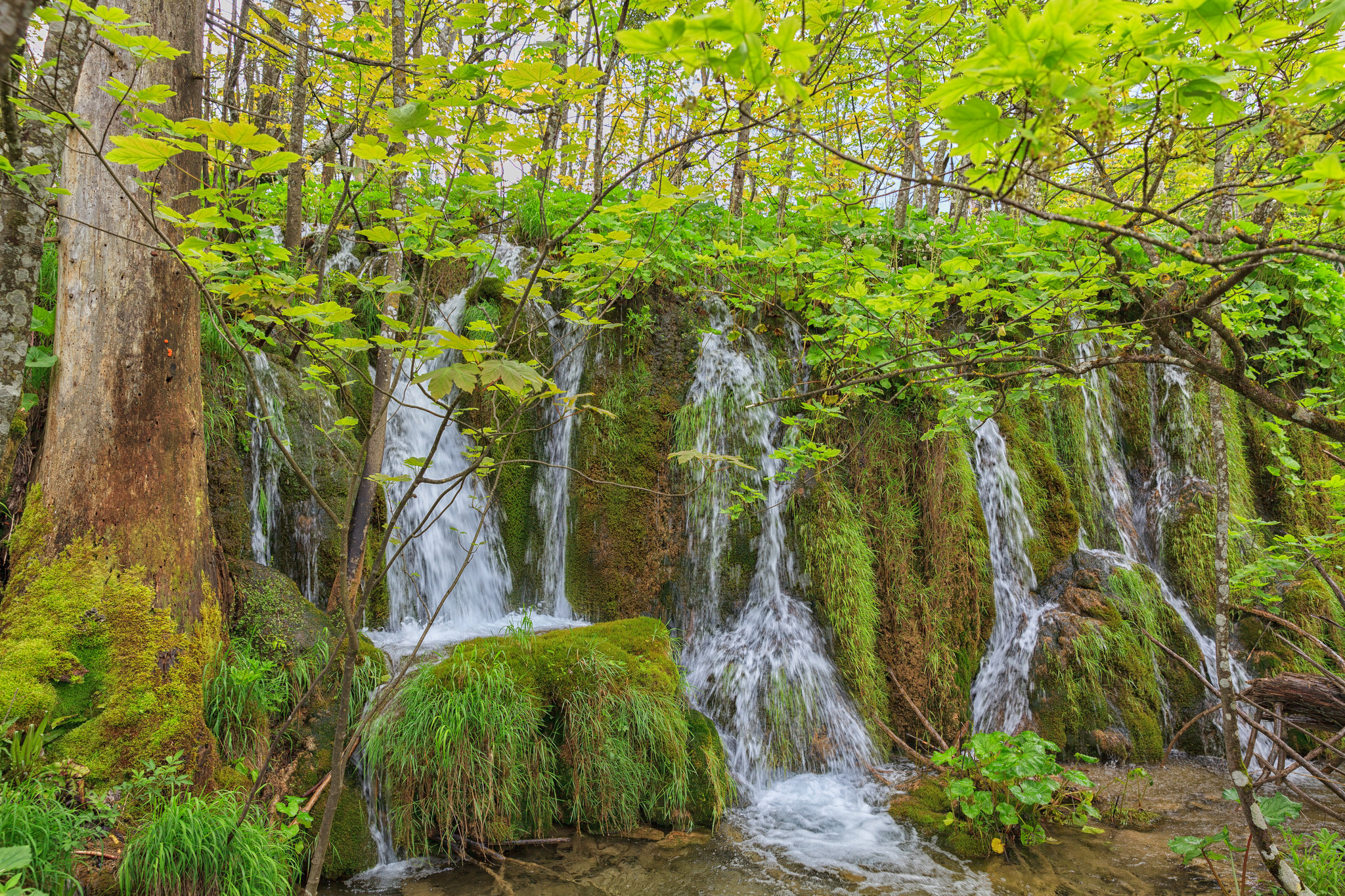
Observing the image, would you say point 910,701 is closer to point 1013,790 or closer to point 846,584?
point 846,584

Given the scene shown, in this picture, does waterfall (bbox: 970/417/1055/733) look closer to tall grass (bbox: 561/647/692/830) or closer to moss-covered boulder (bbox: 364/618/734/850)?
moss-covered boulder (bbox: 364/618/734/850)

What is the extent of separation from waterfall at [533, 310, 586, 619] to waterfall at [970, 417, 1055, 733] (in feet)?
12.0

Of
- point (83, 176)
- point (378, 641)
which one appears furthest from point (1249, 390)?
point (378, 641)

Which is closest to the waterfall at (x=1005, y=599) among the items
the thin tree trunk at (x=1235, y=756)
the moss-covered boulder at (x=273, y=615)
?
the thin tree trunk at (x=1235, y=756)

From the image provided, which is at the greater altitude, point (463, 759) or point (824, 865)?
point (463, 759)

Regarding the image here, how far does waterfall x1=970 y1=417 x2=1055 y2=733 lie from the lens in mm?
5398

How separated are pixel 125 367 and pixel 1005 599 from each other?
21.2 feet

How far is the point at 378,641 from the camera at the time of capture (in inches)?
200

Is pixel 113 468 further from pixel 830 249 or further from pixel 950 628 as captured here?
pixel 950 628

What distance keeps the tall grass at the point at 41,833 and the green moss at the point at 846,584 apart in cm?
463

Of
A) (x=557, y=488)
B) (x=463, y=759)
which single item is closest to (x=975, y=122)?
(x=463, y=759)

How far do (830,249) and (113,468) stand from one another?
4773 mm

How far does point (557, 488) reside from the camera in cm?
623

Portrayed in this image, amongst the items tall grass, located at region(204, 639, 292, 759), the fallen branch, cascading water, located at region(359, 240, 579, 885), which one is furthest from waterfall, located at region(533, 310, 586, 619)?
the fallen branch
